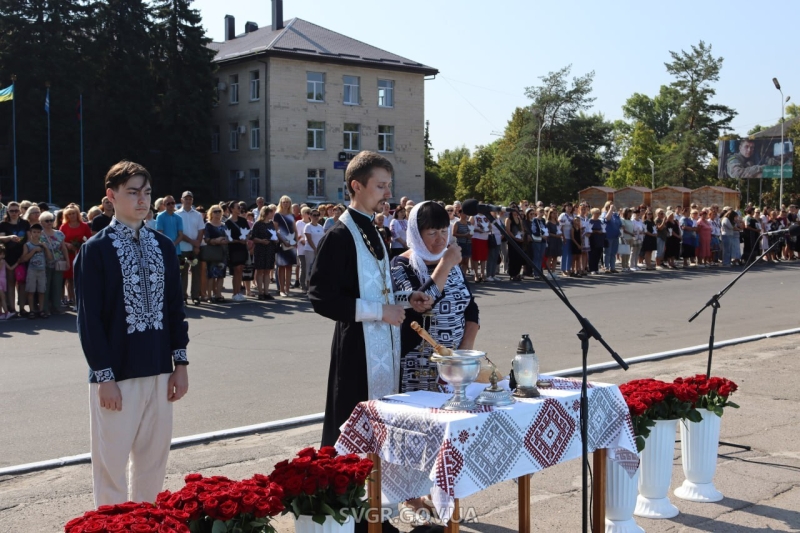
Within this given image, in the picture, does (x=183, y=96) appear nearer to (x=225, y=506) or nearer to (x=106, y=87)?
(x=106, y=87)

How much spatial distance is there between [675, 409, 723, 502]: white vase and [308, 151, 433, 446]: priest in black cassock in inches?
86.4

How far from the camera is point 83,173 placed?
52.3 metres

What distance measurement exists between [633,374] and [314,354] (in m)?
3.92

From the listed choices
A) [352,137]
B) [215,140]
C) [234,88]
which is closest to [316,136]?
[352,137]

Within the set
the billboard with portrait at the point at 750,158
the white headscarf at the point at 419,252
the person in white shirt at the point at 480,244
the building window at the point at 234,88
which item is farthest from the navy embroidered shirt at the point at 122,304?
the billboard with portrait at the point at 750,158

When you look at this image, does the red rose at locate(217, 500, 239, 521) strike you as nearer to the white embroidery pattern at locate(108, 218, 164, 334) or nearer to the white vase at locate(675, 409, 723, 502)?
the white embroidery pattern at locate(108, 218, 164, 334)

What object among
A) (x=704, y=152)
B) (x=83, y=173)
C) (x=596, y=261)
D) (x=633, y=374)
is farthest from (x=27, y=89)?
(x=704, y=152)

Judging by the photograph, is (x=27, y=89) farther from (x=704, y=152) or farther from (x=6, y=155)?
(x=704, y=152)

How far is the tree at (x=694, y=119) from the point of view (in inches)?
3659

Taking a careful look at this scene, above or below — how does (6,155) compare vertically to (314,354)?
above

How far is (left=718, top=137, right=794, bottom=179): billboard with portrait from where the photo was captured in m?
77.2

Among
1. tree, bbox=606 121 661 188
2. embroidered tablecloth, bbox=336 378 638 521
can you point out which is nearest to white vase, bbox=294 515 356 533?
embroidered tablecloth, bbox=336 378 638 521

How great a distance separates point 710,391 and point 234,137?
5281 centimetres

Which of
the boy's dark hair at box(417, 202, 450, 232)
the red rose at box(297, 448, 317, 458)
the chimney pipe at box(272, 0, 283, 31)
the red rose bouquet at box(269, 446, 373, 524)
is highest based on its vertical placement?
the chimney pipe at box(272, 0, 283, 31)
